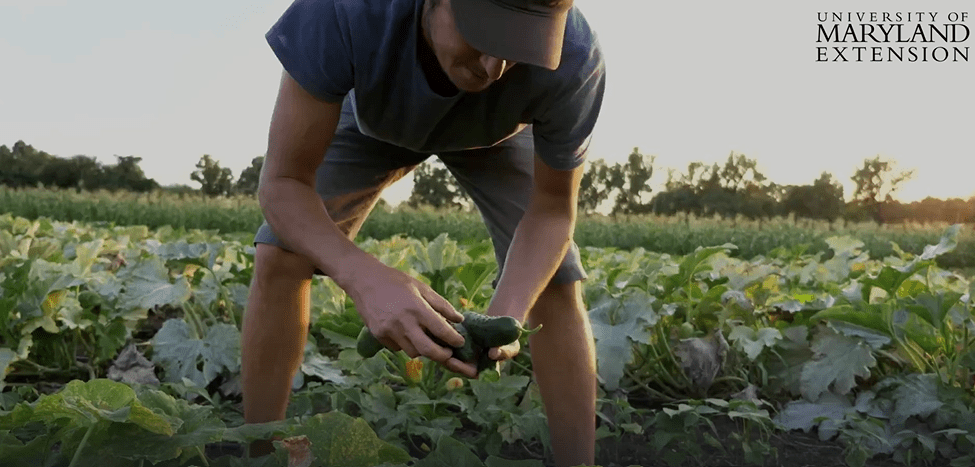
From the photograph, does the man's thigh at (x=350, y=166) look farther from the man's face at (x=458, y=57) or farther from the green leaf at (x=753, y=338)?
the green leaf at (x=753, y=338)

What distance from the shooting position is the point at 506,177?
8.63ft

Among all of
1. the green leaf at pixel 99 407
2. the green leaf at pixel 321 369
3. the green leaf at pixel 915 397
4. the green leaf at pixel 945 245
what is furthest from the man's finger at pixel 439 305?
the green leaf at pixel 945 245

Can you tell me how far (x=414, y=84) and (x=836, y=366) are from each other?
6.77 ft

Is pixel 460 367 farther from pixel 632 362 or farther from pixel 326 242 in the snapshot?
pixel 632 362

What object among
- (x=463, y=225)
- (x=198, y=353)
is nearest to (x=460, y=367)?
(x=198, y=353)

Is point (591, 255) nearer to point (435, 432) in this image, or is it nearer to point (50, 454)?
point (435, 432)

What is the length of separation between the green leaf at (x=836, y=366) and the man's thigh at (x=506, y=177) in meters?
1.24

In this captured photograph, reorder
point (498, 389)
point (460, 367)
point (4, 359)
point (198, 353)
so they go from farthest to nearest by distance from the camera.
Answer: point (198, 353) → point (4, 359) → point (498, 389) → point (460, 367)

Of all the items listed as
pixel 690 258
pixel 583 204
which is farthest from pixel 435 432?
pixel 583 204

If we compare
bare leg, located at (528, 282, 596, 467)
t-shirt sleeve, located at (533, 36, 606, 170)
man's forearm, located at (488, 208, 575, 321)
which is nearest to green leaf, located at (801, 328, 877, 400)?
bare leg, located at (528, 282, 596, 467)

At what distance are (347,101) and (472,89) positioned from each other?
2.70 ft

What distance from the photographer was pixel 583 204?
24109 mm

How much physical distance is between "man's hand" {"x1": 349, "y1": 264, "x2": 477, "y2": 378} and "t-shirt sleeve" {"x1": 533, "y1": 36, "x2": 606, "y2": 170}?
23.4 inches

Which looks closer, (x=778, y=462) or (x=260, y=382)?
(x=260, y=382)
